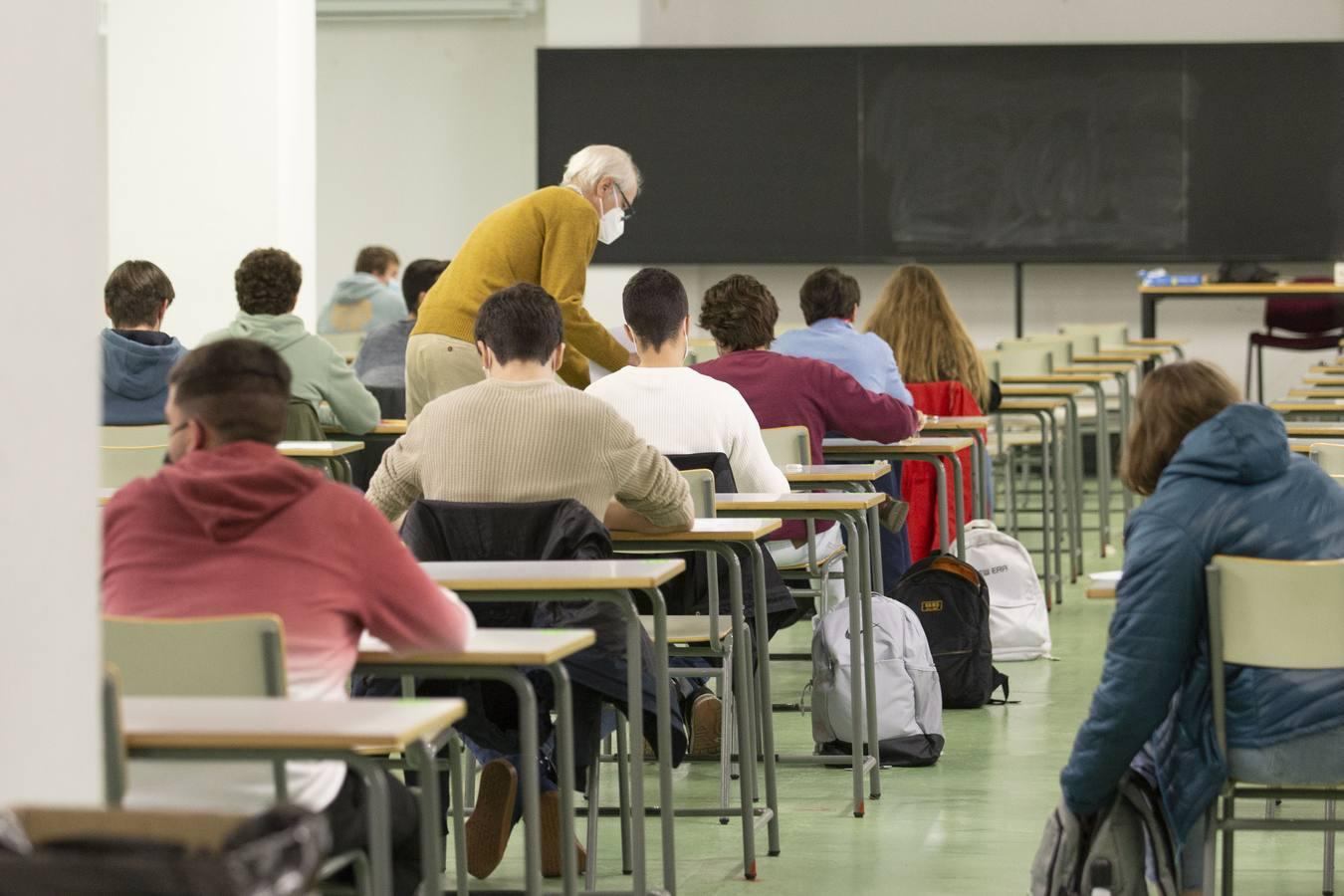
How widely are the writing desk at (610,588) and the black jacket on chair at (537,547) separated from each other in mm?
63

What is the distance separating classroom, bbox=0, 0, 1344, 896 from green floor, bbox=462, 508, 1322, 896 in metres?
0.02

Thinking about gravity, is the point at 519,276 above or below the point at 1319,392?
above

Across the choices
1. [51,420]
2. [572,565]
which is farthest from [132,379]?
[51,420]

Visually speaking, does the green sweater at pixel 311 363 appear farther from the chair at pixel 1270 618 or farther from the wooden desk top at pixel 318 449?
the chair at pixel 1270 618

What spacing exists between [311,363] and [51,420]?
4.11m

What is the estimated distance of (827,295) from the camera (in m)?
6.09

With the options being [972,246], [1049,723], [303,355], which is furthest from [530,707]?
[972,246]

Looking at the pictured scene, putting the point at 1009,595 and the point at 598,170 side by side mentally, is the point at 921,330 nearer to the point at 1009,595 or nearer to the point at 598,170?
the point at 1009,595

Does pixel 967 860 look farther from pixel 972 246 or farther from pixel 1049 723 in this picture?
pixel 972 246

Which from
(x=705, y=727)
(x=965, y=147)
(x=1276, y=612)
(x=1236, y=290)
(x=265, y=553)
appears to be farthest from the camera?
(x=965, y=147)

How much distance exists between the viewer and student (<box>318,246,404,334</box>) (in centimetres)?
1058

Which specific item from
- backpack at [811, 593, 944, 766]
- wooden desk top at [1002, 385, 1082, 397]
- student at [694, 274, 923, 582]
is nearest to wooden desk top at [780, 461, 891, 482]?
backpack at [811, 593, 944, 766]

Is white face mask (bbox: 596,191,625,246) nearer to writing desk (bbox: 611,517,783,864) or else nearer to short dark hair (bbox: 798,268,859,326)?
short dark hair (bbox: 798,268,859,326)

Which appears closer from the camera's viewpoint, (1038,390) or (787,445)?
(787,445)
